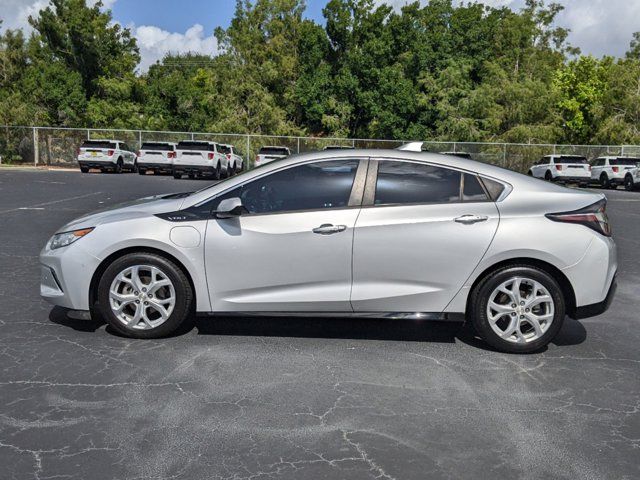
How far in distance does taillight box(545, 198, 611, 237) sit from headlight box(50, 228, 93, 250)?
3.66 metres

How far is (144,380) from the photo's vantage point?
429 centimetres

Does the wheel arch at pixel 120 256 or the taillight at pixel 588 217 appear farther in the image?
the wheel arch at pixel 120 256

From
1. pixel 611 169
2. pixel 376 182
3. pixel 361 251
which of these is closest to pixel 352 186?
pixel 376 182

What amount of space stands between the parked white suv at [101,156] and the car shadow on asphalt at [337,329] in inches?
1053

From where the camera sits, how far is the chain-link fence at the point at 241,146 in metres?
37.1

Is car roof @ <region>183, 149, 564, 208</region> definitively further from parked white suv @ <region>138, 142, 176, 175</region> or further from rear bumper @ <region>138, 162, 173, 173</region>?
rear bumper @ <region>138, 162, 173, 173</region>

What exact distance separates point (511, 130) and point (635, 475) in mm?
41652

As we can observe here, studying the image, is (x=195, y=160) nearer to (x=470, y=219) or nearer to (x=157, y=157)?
(x=157, y=157)

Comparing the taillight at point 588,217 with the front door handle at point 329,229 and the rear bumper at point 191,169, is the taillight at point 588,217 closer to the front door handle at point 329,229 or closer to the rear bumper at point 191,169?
the front door handle at point 329,229

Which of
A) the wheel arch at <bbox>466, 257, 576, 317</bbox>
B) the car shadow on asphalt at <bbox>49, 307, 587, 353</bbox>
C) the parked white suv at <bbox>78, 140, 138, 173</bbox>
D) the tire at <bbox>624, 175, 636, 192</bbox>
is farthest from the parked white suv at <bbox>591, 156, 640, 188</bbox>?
the wheel arch at <bbox>466, 257, 576, 317</bbox>

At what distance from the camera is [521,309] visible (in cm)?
492

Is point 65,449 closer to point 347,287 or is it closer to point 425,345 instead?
point 347,287

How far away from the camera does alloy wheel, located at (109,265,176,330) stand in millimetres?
5082

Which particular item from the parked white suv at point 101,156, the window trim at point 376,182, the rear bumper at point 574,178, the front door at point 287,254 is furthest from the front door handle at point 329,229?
the rear bumper at point 574,178
